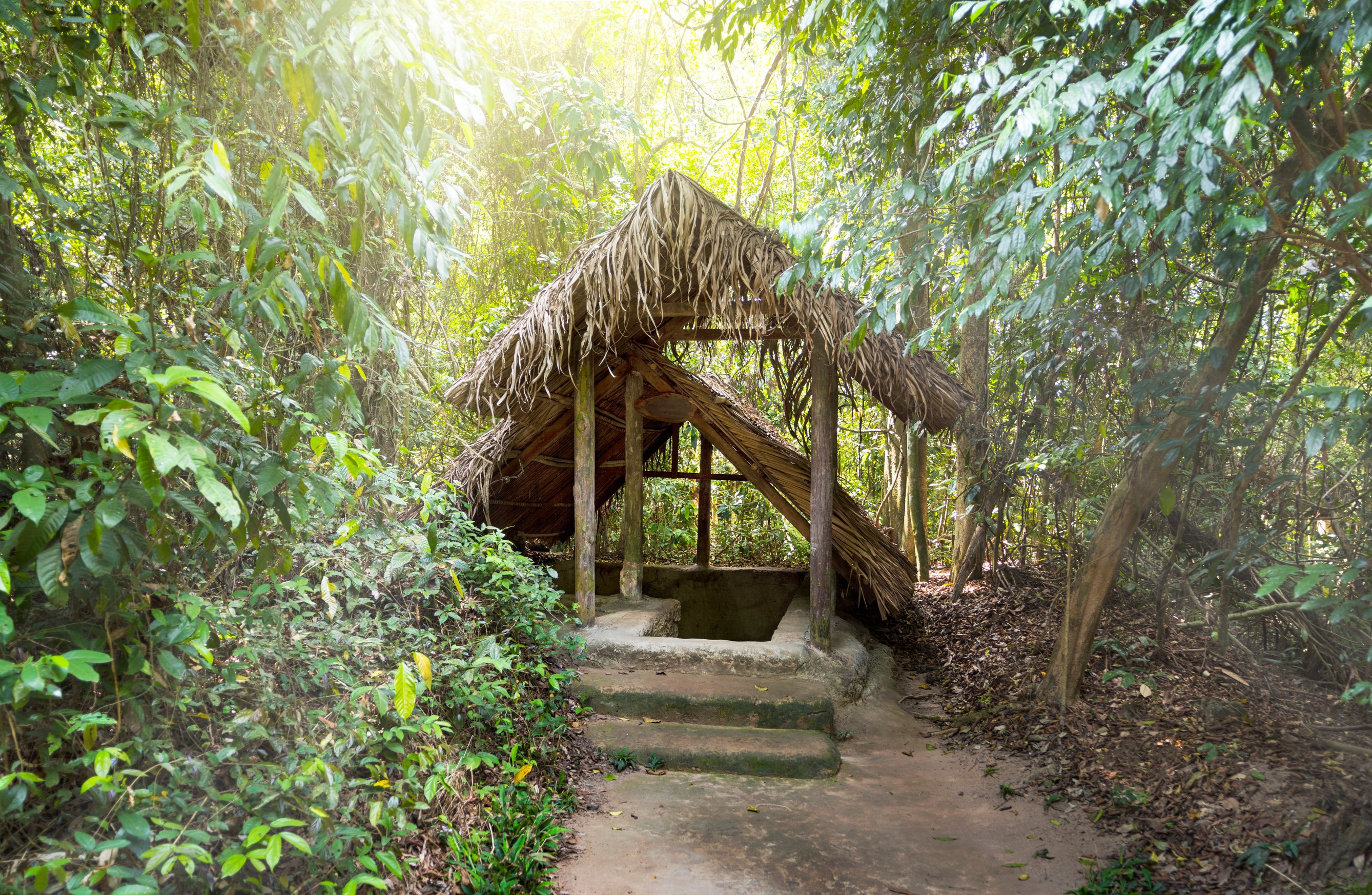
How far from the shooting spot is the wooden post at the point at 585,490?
5148 millimetres

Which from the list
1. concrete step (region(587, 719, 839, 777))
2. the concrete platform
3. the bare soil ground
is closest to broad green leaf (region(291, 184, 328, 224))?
concrete step (region(587, 719, 839, 777))

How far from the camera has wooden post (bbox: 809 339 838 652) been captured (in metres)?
4.87

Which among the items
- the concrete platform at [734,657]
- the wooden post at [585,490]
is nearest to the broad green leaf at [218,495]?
the concrete platform at [734,657]

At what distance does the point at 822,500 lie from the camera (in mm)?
4949

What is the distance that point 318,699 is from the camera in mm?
2523

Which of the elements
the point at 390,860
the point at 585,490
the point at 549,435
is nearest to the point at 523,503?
the point at 549,435

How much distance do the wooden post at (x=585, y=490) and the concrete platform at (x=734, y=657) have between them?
20cm

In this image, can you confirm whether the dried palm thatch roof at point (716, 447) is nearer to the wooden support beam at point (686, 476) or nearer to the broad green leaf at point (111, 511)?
the wooden support beam at point (686, 476)

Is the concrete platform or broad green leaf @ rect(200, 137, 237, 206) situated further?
the concrete platform

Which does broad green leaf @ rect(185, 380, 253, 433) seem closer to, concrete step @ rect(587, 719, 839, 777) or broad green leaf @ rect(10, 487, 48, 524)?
broad green leaf @ rect(10, 487, 48, 524)

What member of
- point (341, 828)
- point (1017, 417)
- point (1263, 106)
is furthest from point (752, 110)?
point (341, 828)

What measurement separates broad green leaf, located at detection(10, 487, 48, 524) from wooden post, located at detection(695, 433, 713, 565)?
5383 millimetres

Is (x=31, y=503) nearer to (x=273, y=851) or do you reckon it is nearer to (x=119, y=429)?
(x=119, y=429)

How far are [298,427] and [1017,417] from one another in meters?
3.83
